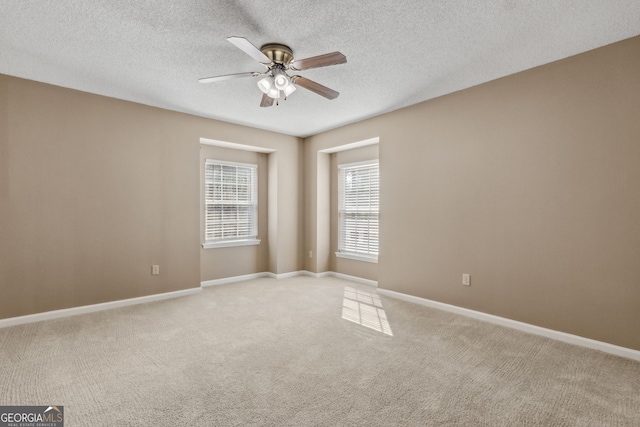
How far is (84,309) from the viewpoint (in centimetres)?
360

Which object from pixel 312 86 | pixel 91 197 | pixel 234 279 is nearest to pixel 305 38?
pixel 312 86

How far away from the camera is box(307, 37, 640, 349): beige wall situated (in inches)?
101

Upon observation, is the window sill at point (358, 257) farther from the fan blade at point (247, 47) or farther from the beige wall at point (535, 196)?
the fan blade at point (247, 47)

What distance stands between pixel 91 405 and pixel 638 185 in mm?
4383

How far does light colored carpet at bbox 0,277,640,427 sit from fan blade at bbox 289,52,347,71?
7.89ft

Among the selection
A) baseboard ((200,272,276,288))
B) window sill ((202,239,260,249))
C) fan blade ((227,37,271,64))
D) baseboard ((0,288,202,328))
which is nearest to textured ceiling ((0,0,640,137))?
fan blade ((227,37,271,64))

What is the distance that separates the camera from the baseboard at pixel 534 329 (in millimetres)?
2543

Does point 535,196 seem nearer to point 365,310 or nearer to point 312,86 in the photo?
point 365,310

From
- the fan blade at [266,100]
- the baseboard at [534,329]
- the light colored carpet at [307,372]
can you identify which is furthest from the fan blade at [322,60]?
the baseboard at [534,329]

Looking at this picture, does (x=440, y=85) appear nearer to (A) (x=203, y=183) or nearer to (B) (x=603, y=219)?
(B) (x=603, y=219)

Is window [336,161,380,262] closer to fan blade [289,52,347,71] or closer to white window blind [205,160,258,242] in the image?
white window blind [205,160,258,242]

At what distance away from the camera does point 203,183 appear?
496 cm

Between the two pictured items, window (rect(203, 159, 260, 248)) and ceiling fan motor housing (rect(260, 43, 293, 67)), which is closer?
ceiling fan motor housing (rect(260, 43, 293, 67))

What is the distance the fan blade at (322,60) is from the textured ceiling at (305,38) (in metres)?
0.25
